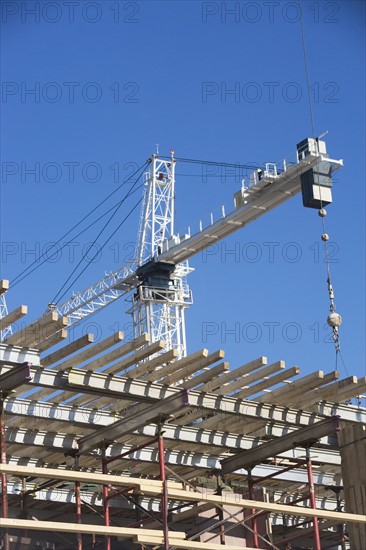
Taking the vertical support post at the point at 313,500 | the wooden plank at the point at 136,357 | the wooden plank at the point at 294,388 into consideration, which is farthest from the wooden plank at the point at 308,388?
the wooden plank at the point at 136,357

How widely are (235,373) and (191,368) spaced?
4.36ft

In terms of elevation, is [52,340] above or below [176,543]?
above

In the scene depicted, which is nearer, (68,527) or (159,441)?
(68,527)

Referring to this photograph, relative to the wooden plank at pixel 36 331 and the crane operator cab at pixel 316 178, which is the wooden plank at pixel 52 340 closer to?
the wooden plank at pixel 36 331

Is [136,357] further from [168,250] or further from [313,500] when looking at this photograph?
[168,250]

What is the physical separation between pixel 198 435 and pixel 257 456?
54.4 inches

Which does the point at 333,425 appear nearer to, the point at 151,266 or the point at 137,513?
the point at 137,513

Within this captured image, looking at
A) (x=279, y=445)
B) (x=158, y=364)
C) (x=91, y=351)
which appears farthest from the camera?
(x=279, y=445)

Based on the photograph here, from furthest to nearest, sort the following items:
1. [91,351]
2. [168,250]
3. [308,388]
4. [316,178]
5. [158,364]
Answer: [168,250]
[316,178]
[308,388]
[158,364]
[91,351]

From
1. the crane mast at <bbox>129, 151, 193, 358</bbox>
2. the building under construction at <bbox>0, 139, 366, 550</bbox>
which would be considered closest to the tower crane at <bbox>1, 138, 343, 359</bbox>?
the crane mast at <bbox>129, 151, 193, 358</bbox>

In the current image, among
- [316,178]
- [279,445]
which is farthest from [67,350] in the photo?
[316,178]

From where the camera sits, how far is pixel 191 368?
21.9 m

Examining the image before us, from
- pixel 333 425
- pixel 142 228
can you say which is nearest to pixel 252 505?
pixel 333 425

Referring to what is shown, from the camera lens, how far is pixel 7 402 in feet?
70.6
